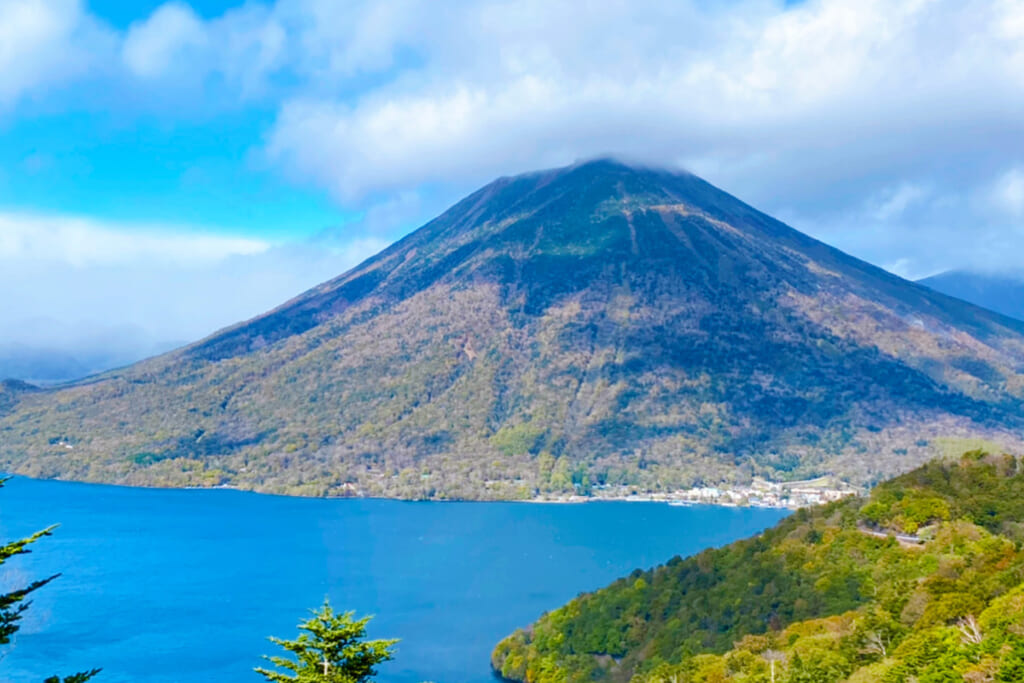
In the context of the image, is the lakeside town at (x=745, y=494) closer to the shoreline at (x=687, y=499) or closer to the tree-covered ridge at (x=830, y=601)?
the shoreline at (x=687, y=499)

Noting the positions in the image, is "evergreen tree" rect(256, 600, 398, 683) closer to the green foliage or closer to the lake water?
the lake water

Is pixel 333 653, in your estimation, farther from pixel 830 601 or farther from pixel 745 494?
pixel 745 494

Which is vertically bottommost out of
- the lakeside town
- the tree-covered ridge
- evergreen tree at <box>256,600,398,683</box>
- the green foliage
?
the lakeside town

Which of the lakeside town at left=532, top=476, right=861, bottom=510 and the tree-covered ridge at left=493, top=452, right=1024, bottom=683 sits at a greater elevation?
the tree-covered ridge at left=493, top=452, right=1024, bottom=683

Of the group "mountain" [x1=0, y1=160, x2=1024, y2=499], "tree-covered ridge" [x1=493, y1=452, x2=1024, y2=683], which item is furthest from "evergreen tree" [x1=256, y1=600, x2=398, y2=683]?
"mountain" [x1=0, y1=160, x2=1024, y2=499]

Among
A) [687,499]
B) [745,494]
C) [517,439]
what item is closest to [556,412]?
[517,439]

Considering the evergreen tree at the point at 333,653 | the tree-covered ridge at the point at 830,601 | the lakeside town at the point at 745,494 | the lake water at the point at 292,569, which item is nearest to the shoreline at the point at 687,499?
the lakeside town at the point at 745,494
